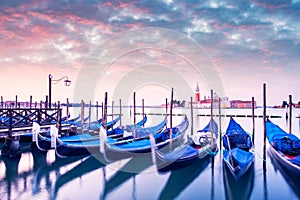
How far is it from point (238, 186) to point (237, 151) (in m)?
1.28

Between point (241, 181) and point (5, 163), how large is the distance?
852 cm

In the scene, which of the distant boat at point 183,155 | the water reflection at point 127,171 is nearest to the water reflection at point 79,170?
the water reflection at point 127,171

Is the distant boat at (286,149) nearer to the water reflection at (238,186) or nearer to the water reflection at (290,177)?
the water reflection at (290,177)

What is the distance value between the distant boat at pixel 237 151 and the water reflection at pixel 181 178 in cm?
113

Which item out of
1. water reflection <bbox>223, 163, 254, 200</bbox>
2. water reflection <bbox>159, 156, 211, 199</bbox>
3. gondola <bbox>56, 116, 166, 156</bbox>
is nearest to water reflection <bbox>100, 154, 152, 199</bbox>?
water reflection <bbox>159, 156, 211, 199</bbox>

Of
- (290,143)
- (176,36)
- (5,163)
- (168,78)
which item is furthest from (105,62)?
(290,143)

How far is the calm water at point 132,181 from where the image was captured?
6.55m

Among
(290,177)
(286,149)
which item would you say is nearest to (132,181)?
(290,177)

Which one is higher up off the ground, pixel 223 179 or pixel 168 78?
pixel 168 78

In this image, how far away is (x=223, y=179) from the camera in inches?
309

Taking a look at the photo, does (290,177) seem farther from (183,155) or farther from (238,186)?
(183,155)

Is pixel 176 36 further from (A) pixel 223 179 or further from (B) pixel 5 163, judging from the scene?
(B) pixel 5 163

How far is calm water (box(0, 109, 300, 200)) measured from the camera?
258 inches

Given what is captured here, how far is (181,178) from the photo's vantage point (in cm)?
784
